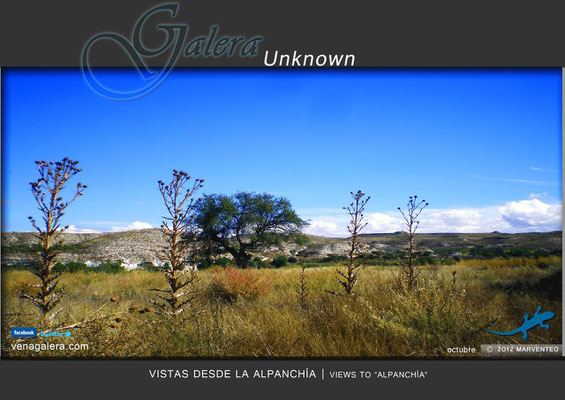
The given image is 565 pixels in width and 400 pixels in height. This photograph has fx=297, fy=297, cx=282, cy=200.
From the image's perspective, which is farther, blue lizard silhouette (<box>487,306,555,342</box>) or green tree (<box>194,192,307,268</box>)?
green tree (<box>194,192,307,268</box>)

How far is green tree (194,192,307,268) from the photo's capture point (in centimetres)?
1838

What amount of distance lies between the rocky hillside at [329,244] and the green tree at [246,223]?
124 centimetres

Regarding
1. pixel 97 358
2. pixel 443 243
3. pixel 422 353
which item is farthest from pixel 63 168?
pixel 443 243

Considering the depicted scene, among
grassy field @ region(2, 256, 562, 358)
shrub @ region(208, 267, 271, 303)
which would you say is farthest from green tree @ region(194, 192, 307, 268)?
grassy field @ region(2, 256, 562, 358)

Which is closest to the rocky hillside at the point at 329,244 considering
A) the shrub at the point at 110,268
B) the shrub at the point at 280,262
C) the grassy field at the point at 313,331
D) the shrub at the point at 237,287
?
the grassy field at the point at 313,331

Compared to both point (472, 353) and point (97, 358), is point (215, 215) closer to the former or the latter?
point (97, 358)

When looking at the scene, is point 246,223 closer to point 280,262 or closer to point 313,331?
point 280,262

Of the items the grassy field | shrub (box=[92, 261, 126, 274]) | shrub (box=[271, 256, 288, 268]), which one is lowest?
shrub (box=[271, 256, 288, 268])

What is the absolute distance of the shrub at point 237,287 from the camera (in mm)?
7362

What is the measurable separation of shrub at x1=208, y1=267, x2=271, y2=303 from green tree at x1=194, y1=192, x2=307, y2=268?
9856mm

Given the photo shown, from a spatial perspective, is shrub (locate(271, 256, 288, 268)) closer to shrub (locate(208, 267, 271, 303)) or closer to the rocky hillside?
the rocky hillside

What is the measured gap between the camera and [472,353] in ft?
13.2

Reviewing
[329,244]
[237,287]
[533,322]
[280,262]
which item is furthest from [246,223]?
[533,322]

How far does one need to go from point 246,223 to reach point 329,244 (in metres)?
7.24
